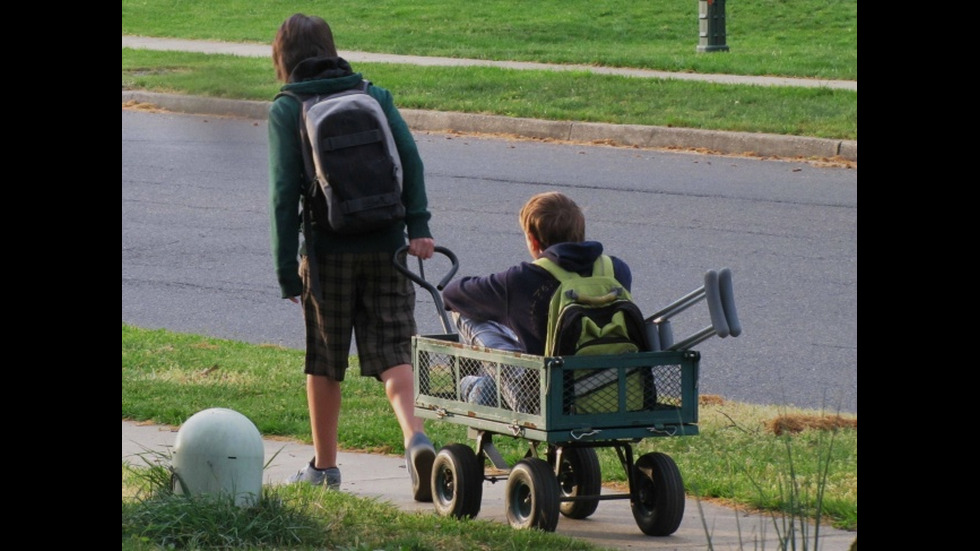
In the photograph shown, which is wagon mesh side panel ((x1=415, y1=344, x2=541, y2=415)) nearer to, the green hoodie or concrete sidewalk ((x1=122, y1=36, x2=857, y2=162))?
the green hoodie

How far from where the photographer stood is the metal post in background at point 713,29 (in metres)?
19.6

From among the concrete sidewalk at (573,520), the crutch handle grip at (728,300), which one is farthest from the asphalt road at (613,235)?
the crutch handle grip at (728,300)

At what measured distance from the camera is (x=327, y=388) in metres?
5.37

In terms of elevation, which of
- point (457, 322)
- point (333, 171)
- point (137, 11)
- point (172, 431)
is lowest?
point (172, 431)

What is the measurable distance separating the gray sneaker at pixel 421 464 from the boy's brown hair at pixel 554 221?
34.0 inches

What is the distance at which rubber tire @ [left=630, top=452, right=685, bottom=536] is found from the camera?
4.61m

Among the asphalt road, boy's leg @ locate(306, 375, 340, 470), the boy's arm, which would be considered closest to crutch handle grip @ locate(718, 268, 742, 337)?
the boy's arm

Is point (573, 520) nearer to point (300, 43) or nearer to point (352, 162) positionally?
point (352, 162)

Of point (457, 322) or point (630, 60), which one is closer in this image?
point (457, 322)

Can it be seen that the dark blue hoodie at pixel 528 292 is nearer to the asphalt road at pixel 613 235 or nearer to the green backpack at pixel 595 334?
the green backpack at pixel 595 334

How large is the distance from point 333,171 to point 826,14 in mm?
19671

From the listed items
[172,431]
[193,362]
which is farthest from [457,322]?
[193,362]

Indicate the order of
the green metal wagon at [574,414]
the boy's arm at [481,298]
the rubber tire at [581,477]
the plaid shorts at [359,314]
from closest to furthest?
the green metal wagon at [574,414]
the boy's arm at [481,298]
the rubber tire at [581,477]
the plaid shorts at [359,314]
